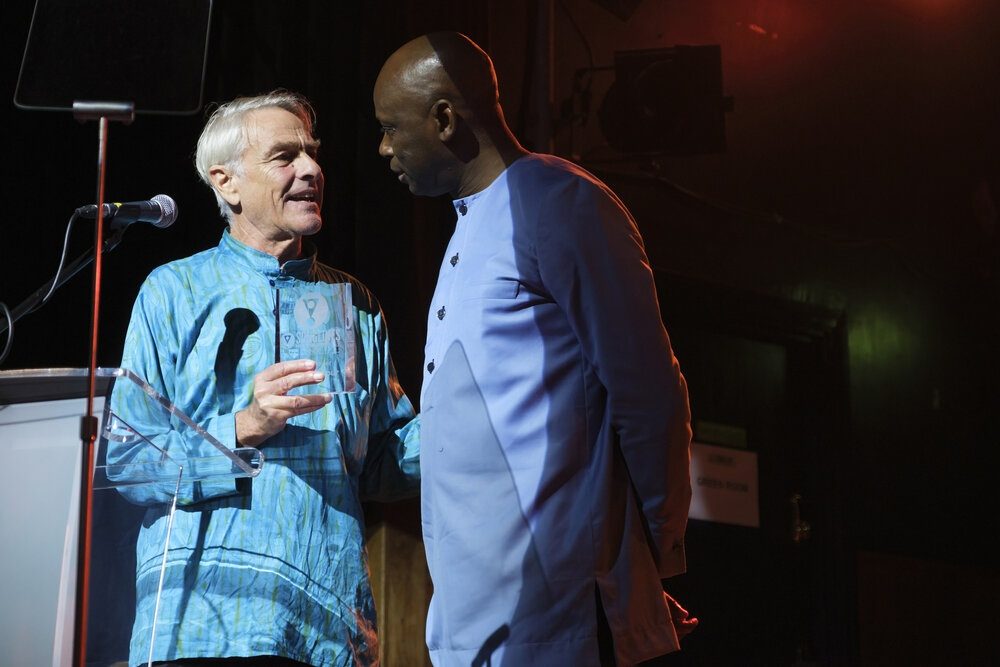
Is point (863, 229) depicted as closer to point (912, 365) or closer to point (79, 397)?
point (912, 365)

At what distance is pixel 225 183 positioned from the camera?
2.42 meters

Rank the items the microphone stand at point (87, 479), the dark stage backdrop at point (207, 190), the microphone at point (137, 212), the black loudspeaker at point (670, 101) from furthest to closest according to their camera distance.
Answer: the black loudspeaker at point (670, 101) < the dark stage backdrop at point (207, 190) < the microphone at point (137, 212) < the microphone stand at point (87, 479)

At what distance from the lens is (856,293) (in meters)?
5.72

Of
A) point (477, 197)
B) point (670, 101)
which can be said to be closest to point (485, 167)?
point (477, 197)

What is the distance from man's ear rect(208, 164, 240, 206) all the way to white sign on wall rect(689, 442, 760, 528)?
3.11 m

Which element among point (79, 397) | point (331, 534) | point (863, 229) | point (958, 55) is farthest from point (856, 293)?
point (79, 397)

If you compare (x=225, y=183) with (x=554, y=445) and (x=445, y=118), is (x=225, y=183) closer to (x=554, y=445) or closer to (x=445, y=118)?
(x=445, y=118)

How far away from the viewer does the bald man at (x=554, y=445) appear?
166 cm

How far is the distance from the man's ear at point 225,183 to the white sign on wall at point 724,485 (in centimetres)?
311

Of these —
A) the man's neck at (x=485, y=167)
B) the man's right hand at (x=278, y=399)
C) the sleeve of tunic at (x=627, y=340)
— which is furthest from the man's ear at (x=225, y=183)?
the sleeve of tunic at (x=627, y=340)

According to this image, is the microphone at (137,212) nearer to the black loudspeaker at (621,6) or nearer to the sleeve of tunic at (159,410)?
the sleeve of tunic at (159,410)

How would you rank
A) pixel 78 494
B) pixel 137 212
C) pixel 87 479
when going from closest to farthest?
pixel 87 479 → pixel 78 494 → pixel 137 212

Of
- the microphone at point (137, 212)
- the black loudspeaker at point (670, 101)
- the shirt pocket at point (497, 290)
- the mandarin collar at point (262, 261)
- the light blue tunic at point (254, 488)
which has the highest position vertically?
the black loudspeaker at point (670, 101)

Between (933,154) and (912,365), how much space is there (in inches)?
41.5
